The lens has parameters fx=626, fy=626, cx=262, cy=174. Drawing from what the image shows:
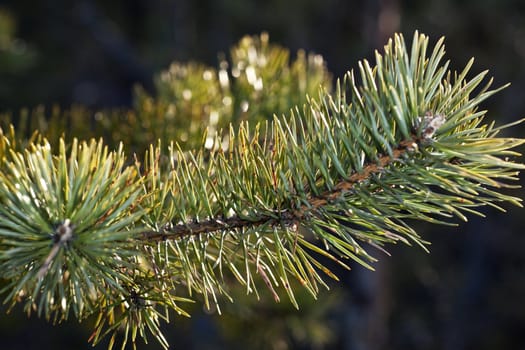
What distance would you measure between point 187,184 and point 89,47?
12.8 feet

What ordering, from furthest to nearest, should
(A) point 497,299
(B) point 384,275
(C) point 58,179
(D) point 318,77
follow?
1. (A) point 497,299
2. (B) point 384,275
3. (D) point 318,77
4. (C) point 58,179

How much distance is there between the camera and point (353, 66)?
123 inches

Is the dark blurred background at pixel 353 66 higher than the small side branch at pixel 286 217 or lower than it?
higher

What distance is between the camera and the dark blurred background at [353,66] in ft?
9.90

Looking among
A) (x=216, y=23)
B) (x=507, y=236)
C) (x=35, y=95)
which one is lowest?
(x=507, y=236)

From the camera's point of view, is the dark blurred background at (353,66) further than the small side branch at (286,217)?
Yes

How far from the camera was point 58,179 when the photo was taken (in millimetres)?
375

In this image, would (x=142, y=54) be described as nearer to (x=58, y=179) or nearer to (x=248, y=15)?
(x=248, y=15)

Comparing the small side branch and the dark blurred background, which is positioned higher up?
the dark blurred background

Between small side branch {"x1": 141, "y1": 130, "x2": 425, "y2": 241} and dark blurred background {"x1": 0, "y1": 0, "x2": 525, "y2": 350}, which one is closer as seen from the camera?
small side branch {"x1": 141, "y1": 130, "x2": 425, "y2": 241}

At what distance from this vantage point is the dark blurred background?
3018mm

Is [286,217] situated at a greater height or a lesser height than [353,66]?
lesser

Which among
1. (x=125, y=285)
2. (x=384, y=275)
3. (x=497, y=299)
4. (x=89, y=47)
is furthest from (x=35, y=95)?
(x=497, y=299)

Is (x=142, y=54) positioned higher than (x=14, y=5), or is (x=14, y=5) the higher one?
(x=14, y=5)
